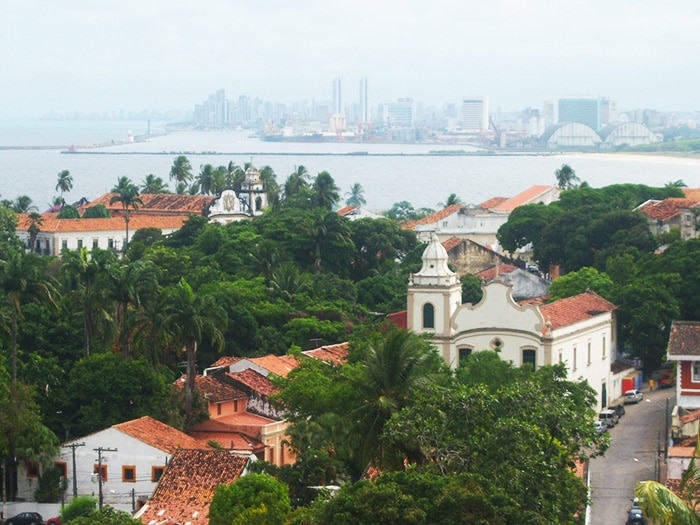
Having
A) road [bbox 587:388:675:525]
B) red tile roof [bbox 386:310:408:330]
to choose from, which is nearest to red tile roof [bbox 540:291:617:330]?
road [bbox 587:388:675:525]

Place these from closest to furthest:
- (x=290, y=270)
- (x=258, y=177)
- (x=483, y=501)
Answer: (x=483, y=501) → (x=290, y=270) → (x=258, y=177)

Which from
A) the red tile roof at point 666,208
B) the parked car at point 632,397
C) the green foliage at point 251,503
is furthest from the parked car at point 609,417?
the red tile roof at point 666,208

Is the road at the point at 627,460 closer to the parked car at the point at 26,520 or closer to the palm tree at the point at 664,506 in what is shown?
the parked car at the point at 26,520

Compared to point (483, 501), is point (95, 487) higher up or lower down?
lower down

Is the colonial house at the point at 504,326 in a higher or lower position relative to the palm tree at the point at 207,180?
lower

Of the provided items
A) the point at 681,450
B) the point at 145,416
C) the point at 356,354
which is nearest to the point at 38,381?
→ the point at 145,416

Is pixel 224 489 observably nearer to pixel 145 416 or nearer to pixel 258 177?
pixel 145 416

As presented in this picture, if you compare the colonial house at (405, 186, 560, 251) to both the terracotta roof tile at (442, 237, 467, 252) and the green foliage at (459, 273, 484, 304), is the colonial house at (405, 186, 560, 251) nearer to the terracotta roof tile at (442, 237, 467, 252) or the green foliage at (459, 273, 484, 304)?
the terracotta roof tile at (442, 237, 467, 252)

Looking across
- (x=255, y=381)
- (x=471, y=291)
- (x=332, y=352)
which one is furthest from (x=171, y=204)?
(x=255, y=381)
